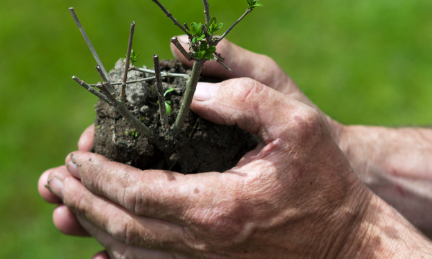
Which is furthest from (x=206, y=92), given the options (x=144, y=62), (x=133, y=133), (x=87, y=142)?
(x=144, y=62)

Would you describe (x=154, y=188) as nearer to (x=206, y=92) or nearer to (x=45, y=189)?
(x=206, y=92)

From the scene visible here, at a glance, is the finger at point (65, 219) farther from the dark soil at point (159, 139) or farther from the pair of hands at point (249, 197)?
the dark soil at point (159, 139)

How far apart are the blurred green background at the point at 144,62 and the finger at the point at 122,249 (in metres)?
2.06

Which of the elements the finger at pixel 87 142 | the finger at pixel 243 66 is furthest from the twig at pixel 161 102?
the finger at pixel 87 142

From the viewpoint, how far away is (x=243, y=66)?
90.9 inches

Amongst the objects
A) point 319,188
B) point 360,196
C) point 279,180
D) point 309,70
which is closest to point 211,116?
point 279,180

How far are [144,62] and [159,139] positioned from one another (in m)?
3.02

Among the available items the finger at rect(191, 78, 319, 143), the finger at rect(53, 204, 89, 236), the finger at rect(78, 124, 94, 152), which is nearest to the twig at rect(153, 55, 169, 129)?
the finger at rect(191, 78, 319, 143)

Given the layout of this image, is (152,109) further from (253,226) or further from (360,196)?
(360,196)

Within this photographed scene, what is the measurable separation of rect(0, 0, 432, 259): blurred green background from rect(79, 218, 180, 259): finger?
6.77ft

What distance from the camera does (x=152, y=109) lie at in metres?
2.03

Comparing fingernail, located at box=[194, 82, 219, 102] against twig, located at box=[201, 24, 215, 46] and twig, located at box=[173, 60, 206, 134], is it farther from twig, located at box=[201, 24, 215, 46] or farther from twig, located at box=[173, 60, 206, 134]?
twig, located at box=[201, 24, 215, 46]

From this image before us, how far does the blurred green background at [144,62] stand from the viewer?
4.26 metres

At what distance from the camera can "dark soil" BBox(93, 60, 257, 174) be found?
197 centimetres
